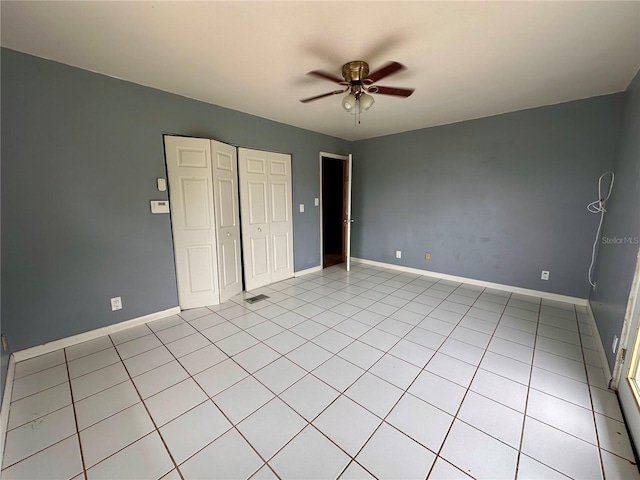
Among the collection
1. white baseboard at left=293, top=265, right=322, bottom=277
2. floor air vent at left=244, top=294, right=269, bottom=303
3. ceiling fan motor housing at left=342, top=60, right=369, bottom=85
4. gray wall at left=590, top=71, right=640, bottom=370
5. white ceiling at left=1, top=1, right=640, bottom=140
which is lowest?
floor air vent at left=244, top=294, right=269, bottom=303

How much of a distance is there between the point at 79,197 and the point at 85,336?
130cm

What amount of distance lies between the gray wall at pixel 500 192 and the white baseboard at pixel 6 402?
15.4ft

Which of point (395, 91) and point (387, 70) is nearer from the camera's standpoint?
point (387, 70)

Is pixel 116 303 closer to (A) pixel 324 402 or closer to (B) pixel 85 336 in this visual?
(B) pixel 85 336

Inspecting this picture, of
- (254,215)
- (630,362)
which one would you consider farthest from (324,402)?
(254,215)

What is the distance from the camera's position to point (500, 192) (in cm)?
357

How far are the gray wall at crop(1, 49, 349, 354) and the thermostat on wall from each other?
6 centimetres

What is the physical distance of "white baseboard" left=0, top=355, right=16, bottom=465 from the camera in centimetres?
143

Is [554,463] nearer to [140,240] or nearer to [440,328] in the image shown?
[440,328]

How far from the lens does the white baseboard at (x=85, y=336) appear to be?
7.04ft

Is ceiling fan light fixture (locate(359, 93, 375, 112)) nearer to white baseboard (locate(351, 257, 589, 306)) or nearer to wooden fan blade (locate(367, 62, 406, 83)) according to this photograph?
wooden fan blade (locate(367, 62, 406, 83))

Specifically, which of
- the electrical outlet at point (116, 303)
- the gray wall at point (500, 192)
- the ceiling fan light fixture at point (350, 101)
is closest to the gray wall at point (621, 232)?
the gray wall at point (500, 192)

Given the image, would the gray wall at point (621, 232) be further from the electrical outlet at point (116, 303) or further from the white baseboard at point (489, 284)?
the electrical outlet at point (116, 303)


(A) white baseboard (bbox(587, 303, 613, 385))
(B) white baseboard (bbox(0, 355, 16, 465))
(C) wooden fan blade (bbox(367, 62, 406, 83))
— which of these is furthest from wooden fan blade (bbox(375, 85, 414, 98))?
(B) white baseboard (bbox(0, 355, 16, 465))
